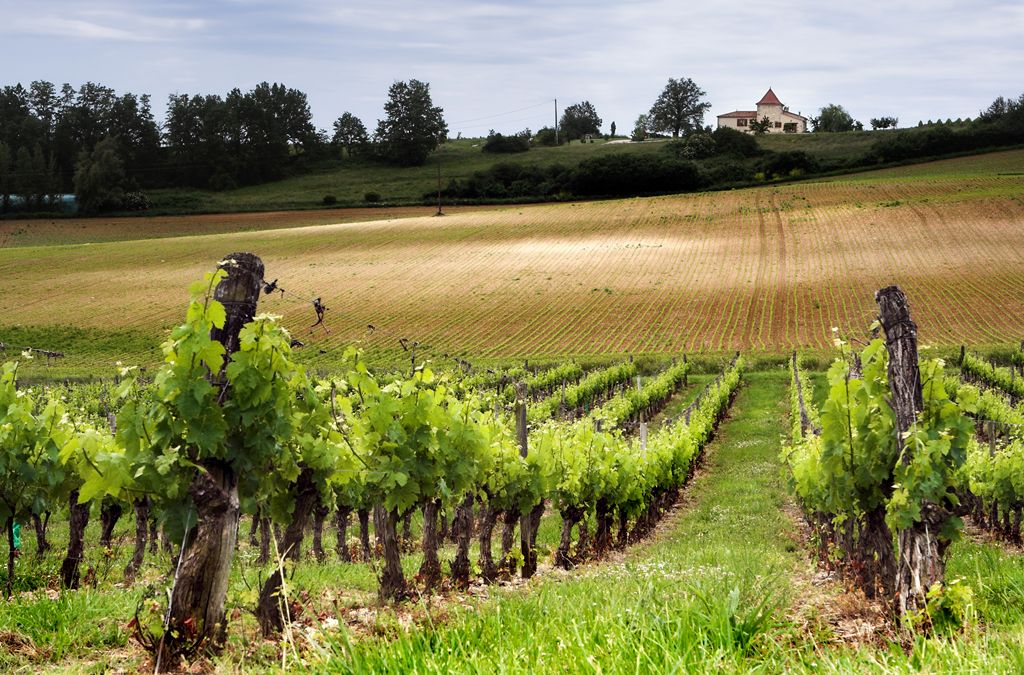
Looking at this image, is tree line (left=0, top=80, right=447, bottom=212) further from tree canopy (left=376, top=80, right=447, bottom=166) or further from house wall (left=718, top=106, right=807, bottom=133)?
house wall (left=718, top=106, right=807, bottom=133)

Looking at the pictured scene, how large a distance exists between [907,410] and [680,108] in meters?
147

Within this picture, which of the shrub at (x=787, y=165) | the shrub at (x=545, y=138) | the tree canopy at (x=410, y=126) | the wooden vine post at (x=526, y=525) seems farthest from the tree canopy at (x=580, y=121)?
the wooden vine post at (x=526, y=525)

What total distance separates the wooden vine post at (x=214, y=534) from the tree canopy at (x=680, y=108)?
477ft

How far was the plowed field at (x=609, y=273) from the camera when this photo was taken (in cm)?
4569

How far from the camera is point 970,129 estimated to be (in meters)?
95.9

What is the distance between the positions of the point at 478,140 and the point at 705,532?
146321mm

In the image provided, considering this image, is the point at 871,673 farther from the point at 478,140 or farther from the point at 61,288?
the point at 478,140

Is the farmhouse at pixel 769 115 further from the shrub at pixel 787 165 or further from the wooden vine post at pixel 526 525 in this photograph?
the wooden vine post at pixel 526 525

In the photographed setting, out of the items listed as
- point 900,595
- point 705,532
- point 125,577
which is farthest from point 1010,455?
point 125,577

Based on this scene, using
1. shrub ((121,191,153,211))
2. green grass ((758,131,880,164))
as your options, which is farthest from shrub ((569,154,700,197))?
shrub ((121,191,153,211))

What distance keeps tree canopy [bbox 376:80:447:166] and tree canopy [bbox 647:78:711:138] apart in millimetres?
42187

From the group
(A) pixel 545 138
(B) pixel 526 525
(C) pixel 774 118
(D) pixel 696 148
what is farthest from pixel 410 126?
(B) pixel 526 525

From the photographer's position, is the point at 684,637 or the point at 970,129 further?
the point at 970,129

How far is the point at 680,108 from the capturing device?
147m
